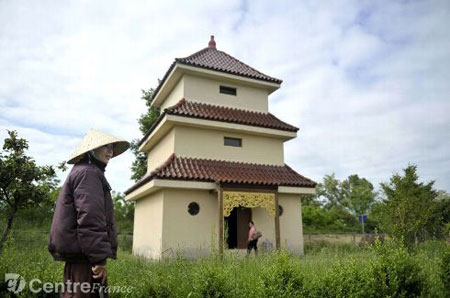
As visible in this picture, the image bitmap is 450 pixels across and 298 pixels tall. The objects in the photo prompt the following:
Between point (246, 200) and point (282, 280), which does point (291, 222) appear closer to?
point (246, 200)

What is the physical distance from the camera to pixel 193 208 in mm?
11461

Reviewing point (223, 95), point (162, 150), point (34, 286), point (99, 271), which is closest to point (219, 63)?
point (223, 95)

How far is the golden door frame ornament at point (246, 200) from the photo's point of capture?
1090 cm

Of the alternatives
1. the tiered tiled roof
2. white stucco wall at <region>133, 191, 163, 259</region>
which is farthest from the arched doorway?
the tiered tiled roof

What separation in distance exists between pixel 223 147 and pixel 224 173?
160 cm

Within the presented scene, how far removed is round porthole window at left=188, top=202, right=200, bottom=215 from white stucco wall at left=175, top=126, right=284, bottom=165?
1977 mm

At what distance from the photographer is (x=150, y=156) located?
1606 centimetres

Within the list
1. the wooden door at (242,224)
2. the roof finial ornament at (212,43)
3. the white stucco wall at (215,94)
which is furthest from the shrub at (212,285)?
the roof finial ornament at (212,43)

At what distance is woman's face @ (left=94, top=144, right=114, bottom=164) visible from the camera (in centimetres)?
330

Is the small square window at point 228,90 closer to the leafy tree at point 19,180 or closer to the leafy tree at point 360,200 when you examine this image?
the leafy tree at point 19,180

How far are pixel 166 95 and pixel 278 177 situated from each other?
708cm

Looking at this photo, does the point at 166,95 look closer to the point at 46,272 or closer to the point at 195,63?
the point at 195,63

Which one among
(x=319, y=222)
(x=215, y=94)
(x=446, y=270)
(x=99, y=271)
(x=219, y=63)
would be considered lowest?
(x=446, y=270)

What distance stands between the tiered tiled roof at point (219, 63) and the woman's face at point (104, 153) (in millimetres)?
10266
